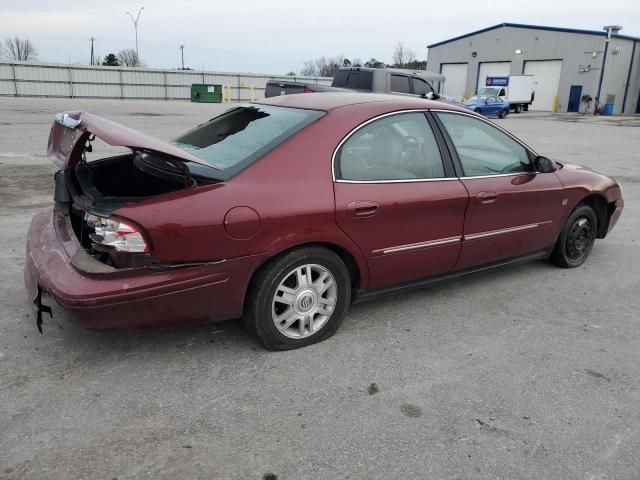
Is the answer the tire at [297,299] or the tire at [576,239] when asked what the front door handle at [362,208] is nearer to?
the tire at [297,299]

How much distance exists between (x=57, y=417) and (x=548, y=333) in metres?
3.06

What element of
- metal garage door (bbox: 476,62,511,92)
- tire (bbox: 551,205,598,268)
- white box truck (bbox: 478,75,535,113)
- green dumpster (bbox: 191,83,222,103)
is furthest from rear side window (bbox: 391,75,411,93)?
metal garage door (bbox: 476,62,511,92)

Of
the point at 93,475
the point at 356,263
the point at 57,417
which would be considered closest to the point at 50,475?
the point at 93,475

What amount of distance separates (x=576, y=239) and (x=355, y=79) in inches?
455

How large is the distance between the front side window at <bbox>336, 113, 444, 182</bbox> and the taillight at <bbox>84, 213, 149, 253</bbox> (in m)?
1.23

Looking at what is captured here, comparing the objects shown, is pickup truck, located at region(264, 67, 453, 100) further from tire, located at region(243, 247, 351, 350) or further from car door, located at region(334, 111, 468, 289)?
tire, located at region(243, 247, 351, 350)

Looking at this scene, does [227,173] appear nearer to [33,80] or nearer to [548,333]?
[548,333]

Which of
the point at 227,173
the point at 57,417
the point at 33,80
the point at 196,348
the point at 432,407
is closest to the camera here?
the point at 57,417

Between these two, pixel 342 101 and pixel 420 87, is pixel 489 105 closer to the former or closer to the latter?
pixel 420 87

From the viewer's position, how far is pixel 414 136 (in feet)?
12.4

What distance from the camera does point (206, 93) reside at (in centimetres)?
3962

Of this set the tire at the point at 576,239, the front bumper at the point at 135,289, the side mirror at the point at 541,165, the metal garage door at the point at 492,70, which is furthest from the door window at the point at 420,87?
the metal garage door at the point at 492,70

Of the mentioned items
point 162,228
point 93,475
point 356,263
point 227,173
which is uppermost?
point 227,173

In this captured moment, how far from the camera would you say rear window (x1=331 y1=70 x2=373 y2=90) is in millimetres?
14938
